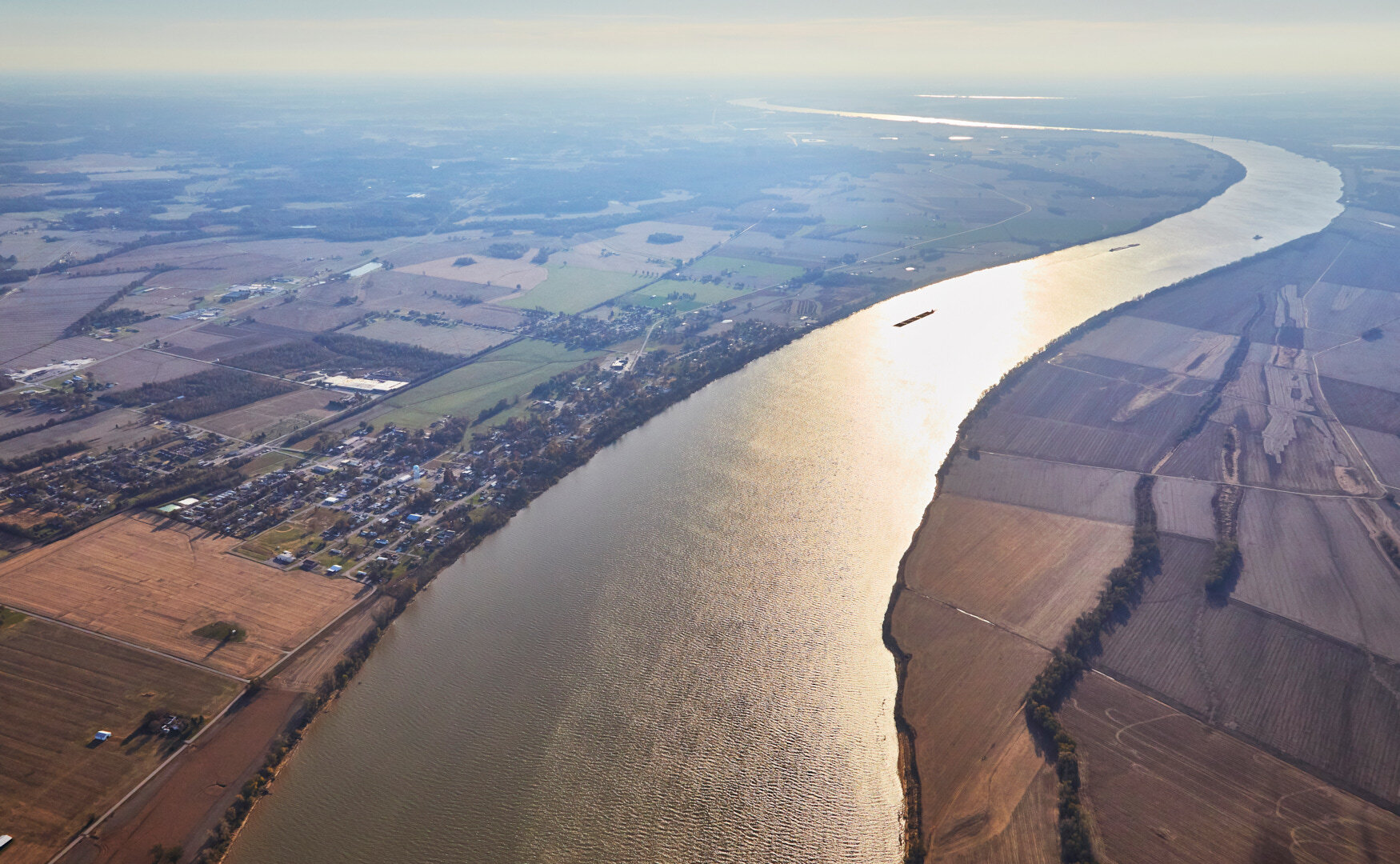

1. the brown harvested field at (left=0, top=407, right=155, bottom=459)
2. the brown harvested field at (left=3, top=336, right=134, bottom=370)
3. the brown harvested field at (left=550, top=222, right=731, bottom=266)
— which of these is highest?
the brown harvested field at (left=550, top=222, right=731, bottom=266)

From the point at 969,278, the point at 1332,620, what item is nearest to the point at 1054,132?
the point at 969,278

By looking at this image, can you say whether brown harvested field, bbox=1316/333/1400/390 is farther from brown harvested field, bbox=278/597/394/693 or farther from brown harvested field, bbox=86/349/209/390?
brown harvested field, bbox=86/349/209/390

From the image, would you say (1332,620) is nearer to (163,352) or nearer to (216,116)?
(163,352)

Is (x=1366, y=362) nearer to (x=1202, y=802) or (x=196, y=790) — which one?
(x=1202, y=802)

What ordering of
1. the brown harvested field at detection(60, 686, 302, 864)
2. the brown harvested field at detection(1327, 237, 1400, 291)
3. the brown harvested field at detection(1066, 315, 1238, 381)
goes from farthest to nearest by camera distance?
the brown harvested field at detection(1327, 237, 1400, 291), the brown harvested field at detection(1066, 315, 1238, 381), the brown harvested field at detection(60, 686, 302, 864)

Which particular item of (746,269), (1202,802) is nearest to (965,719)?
(1202,802)

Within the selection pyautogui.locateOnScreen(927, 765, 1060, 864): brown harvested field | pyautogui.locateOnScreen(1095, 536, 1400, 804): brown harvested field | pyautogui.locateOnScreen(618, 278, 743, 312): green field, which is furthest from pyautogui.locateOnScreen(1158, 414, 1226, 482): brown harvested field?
pyautogui.locateOnScreen(618, 278, 743, 312): green field
